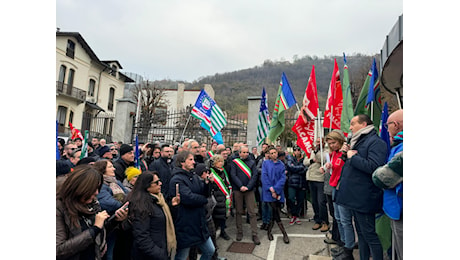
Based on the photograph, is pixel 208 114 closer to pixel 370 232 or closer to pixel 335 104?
pixel 335 104

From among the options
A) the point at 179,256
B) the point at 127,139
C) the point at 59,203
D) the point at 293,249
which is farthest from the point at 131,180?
the point at 127,139

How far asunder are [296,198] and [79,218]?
549 cm

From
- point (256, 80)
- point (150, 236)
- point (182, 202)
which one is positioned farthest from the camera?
point (256, 80)

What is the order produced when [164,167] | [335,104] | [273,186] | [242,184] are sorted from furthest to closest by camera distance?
[242,184] < [273,186] < [164,167] < [335,104]

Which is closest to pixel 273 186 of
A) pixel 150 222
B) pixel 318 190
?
pixel 318 190

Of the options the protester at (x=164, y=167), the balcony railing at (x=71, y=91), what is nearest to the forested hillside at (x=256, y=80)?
the balcony railing at (x=71, y=91)

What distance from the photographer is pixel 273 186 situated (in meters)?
5.70

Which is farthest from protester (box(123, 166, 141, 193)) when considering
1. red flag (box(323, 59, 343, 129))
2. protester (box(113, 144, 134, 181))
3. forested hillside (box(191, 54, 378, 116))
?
forested hillside (box(191, 54, 378, 116))

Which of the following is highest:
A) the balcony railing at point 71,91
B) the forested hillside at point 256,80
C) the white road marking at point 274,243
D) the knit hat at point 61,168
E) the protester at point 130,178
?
the forested hillside at point 256,80

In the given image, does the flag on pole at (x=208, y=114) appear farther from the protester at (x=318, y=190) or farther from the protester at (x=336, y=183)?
the protester at (x=336, y=183)

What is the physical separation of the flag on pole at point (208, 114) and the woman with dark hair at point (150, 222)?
4879 millimetres

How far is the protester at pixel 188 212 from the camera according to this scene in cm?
373

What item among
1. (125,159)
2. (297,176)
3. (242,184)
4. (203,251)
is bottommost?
(203,251)

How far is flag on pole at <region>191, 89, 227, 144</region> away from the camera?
8164mm
